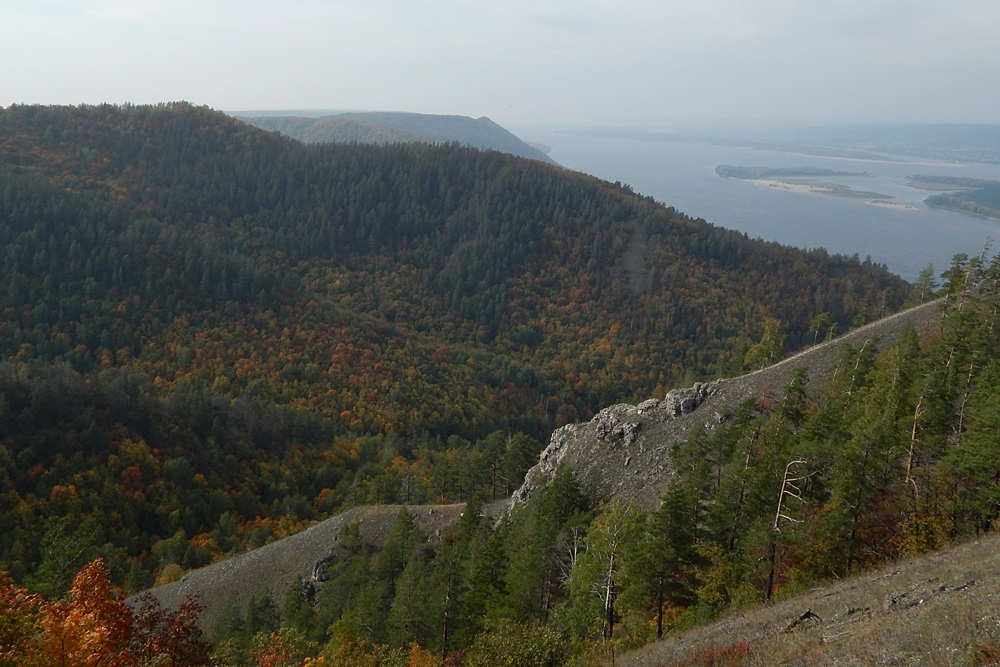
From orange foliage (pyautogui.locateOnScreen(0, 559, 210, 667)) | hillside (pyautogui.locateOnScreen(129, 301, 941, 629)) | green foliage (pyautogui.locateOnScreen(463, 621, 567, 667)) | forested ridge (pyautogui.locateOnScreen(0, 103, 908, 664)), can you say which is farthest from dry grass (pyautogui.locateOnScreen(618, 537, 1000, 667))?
forested ridge (pyautogui.locateOnScreen(0, 103, 908, 664))

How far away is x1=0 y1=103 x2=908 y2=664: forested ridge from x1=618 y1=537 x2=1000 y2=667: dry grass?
128ft

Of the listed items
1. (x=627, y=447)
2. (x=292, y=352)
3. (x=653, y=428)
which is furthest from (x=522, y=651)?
(x=292, y=352)

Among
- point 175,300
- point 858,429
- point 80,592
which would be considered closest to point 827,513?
point 858,429

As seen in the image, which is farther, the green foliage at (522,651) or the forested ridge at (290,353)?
the forested ridge at (290,353)

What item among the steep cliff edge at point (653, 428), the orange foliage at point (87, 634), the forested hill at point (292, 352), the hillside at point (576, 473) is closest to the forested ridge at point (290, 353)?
the forested hill at point (292, 352)

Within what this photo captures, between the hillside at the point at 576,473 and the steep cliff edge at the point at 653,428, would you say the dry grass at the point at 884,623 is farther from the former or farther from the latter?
the hillside at the point at 576,473

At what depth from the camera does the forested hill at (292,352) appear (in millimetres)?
73375

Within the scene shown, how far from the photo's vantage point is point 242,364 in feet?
407

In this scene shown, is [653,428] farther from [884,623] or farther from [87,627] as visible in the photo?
[87,627]

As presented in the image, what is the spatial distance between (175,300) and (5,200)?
52.8 meters

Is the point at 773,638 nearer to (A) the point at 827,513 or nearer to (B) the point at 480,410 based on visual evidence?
(A) the point at 827,513

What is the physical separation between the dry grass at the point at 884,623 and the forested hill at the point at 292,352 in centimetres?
3826

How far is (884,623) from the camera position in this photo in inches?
629

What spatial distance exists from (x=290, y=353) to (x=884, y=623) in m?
128
